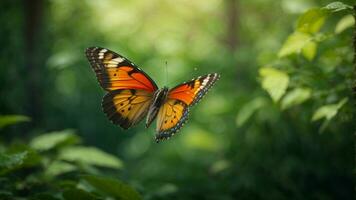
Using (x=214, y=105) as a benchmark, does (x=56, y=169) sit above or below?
below

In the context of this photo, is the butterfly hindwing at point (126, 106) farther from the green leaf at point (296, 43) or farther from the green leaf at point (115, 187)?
the green leaf at point (296, 43)

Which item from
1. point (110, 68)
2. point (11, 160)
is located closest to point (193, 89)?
point (110, 68)

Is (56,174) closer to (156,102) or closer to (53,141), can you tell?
(53,141)

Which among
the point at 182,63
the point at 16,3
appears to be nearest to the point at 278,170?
the point at 182,63

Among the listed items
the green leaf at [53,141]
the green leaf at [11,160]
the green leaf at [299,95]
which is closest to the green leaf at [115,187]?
the green leaf at [11,160]

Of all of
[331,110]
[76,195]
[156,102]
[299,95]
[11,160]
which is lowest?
[331,110]

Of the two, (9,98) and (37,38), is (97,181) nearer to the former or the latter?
(9,98)

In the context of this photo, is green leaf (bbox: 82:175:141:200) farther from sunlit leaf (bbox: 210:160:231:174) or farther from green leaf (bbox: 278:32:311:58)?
sunlit leaf (bbox: 210:160:231:174)
